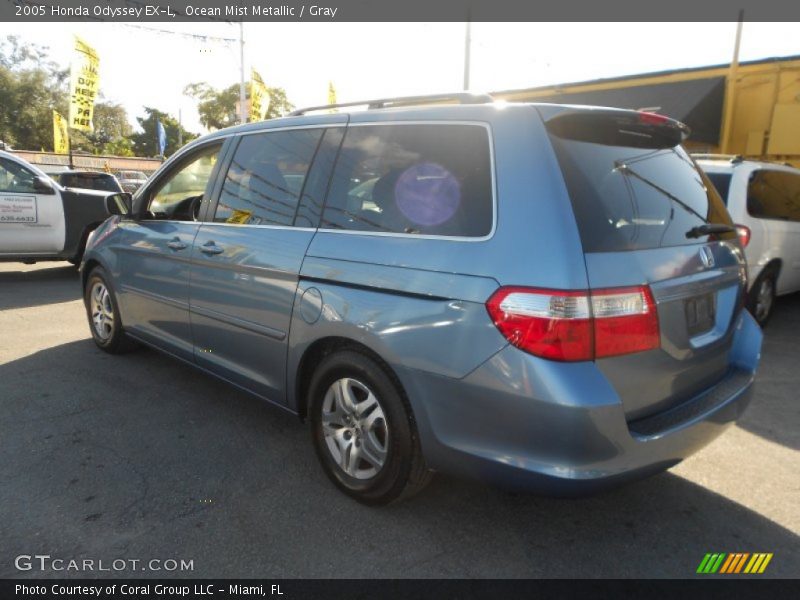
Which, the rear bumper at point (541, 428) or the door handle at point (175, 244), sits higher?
the door handle at point (175, 244)

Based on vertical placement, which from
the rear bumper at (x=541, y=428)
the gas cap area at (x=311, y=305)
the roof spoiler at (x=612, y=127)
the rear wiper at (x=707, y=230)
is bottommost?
the rear bumper at (x=541, y=428)

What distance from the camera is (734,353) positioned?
275cm

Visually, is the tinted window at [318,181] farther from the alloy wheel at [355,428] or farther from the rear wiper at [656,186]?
the rear wiper at [656,186]

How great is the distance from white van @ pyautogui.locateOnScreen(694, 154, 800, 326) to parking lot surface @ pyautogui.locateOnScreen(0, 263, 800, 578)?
7.99 feet

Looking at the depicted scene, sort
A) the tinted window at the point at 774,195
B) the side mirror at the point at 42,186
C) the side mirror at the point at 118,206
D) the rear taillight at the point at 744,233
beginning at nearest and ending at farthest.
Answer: the side mirror at the point at 118,206 < the rear taillight at the point at 744,233 < the tinted window at the point at 774,195 < the side mirror at the point at 42,186

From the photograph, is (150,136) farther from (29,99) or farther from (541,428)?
(541,428)

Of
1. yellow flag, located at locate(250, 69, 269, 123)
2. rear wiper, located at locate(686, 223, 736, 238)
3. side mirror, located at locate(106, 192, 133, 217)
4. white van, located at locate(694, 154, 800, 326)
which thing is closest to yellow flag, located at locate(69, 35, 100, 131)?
yellow flag, located at locate(250, 69, 269, 123)

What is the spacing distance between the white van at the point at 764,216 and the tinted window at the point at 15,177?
873 centimetres

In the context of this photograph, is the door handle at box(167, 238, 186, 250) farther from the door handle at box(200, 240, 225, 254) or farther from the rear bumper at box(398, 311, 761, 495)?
the rear bumper at box(398, 311, 761, 495)

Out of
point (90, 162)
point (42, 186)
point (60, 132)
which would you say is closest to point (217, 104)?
point (90, 162)

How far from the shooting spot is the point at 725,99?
34.7 feet

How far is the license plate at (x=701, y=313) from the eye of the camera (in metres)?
2.38

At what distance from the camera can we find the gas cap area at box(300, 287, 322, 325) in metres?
2.71

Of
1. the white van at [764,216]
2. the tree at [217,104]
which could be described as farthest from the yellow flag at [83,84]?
the tree at [217,104]
